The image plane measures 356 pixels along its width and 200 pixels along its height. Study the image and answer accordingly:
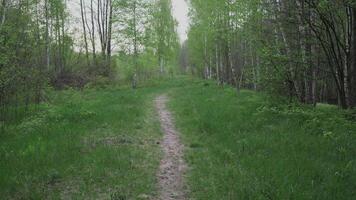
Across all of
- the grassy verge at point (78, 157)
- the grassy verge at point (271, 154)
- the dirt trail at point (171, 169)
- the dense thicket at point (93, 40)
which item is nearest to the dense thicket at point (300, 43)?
the grassy verge at point (271, 154)

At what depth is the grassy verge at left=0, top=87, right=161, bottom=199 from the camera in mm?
7102

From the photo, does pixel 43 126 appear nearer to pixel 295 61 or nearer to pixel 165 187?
pixel 165 187

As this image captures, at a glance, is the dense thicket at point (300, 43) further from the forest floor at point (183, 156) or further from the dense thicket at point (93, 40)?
the dense thicket at point (93, 40)

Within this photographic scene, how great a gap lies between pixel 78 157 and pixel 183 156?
9.80ft

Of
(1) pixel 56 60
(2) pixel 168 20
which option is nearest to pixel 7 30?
(1) pixel 56 60

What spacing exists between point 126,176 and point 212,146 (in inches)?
139

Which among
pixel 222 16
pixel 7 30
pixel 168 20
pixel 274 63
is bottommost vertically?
pixel 274 63

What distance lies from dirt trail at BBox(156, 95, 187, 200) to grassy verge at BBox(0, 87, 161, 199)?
25 cm

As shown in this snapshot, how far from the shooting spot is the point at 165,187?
7504 millimetres

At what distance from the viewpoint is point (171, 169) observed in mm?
8703

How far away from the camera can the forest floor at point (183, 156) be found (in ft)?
22.9

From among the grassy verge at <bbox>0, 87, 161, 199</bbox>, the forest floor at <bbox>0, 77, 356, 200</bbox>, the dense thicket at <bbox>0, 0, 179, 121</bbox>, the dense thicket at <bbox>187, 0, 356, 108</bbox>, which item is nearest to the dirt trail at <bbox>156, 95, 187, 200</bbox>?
the forest floor at <bbox>0, 77, 356, 200</bbox>

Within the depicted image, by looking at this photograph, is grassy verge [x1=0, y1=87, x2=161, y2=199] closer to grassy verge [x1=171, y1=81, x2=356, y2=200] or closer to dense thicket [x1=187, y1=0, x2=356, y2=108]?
grassy verge [x1=171, y1=81, x2=356, y2=200]

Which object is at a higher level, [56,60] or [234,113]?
[56,60]
